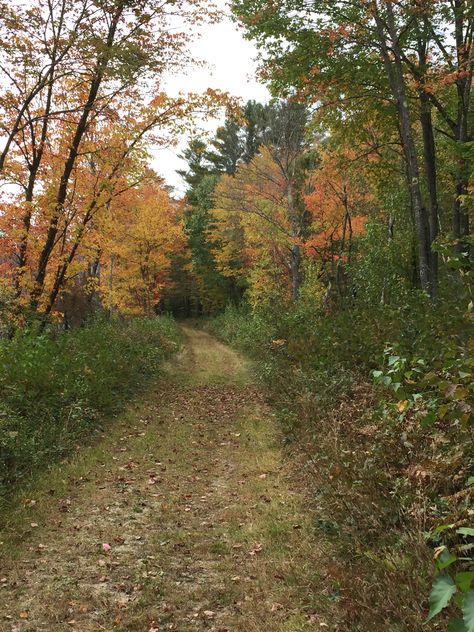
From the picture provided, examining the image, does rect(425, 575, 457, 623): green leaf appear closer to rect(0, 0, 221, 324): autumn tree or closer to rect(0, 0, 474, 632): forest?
rect(0, 0, 474, 632): forest

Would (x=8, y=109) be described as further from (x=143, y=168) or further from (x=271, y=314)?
(x=271, y=314)

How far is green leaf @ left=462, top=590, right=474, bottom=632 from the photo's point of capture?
1306 mm

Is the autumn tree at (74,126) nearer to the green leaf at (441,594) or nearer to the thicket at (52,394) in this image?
the thicket at (52,394)

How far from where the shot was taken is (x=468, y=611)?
133 centimetres

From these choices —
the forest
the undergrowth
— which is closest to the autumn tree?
the forest

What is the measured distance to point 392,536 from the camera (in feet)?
11.7

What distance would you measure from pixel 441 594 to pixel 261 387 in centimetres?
1149

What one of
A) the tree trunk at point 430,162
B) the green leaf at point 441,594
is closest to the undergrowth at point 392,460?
the green leaf at point 441,594

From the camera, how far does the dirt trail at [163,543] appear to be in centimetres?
377

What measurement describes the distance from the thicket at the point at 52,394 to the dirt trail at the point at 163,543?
44 centimetres

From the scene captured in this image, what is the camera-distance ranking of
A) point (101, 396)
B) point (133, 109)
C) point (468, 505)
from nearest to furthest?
point (468, 505)
point (101, 396)
point (133, 109)

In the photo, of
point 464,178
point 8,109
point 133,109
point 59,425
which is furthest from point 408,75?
point 59,425

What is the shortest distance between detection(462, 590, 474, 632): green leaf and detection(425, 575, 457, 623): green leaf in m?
0.04

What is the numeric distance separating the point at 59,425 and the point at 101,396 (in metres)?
1.79
